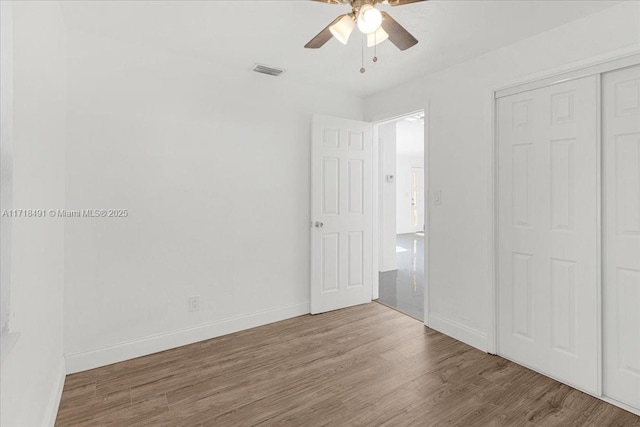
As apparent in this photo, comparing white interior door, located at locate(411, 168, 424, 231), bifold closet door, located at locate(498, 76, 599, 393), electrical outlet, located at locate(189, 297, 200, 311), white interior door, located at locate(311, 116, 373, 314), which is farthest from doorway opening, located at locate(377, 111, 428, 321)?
A: electrical outlet, located at locate(189, 297, 200, 311)

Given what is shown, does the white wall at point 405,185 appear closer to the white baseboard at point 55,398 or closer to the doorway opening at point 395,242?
the doorway opening at point 395,242

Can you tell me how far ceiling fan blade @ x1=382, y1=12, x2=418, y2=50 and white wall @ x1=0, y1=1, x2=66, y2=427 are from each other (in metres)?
1.62

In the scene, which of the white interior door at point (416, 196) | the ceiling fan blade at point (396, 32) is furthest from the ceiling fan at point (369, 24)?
the white interior door at point (416, 196)

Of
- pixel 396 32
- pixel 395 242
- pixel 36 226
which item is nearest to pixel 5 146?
pixel 36 226

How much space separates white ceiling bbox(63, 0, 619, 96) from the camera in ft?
6.82

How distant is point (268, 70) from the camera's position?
3.11 m

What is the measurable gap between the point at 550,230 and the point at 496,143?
0.79m

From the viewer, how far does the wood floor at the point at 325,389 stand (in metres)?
1.92

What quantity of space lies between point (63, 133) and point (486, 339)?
11.7 feet

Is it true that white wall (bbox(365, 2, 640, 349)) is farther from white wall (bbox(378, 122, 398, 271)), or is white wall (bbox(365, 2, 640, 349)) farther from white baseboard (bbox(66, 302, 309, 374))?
white wall (bbox(378, 122, 398, 271))

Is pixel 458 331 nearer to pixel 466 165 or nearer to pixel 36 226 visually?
pixel 466 165

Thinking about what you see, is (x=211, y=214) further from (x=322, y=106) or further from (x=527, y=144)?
(x=527, y=144)

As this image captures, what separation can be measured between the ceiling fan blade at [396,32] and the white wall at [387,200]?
3597 mm

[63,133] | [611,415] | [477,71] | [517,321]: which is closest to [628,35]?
[477,71]
